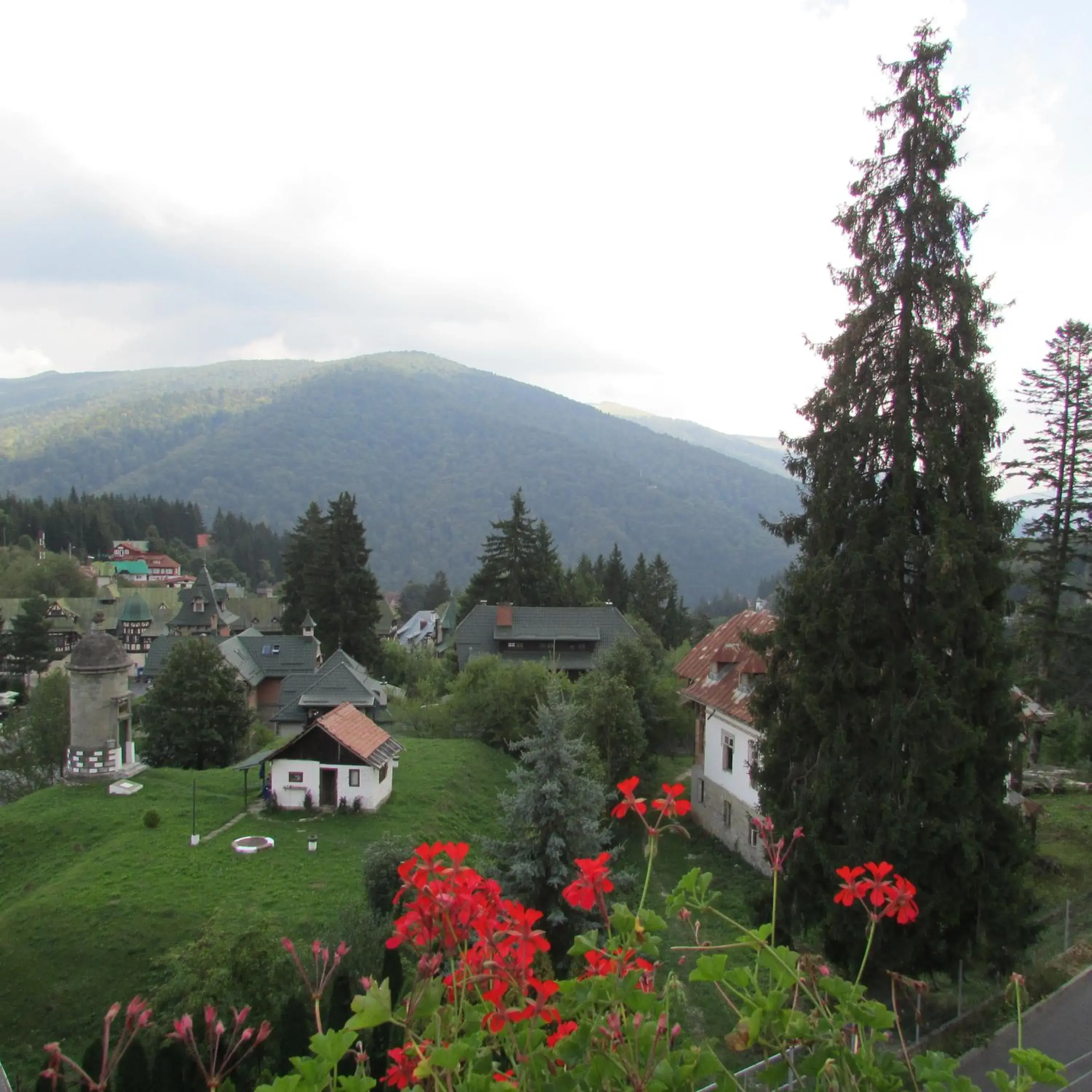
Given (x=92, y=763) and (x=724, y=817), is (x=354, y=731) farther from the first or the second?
(x=724, y=817)

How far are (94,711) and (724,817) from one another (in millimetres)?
21416

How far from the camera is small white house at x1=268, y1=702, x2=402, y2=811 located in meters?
26.3

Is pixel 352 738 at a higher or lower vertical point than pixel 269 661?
higher

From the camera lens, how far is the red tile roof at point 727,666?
25.0 m

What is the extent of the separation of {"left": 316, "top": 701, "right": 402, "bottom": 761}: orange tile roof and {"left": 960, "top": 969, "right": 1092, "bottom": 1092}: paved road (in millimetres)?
18325

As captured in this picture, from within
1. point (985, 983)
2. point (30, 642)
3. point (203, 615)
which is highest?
point (985, 983)

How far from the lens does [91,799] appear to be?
26.8 meters

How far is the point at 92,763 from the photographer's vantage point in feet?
93.3

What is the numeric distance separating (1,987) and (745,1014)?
18.8m

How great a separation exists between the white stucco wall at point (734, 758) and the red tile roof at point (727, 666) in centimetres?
43

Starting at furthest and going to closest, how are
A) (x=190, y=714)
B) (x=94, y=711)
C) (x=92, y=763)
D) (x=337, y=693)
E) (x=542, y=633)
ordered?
1. (x=542, y=633)
2. (x=337, y=693)
3. (x=190, y=714)
4. (x=94, y=711)
5. (x=92, y=763)

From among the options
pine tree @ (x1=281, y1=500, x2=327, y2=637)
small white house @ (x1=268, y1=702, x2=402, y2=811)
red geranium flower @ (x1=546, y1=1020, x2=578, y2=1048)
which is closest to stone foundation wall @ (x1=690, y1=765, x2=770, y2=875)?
small white house @ (x1=268, y1=702, x2=402, y2=811)

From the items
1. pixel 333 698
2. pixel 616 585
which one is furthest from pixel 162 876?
pixel 616 585

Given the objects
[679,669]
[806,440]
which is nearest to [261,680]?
[679,669]
